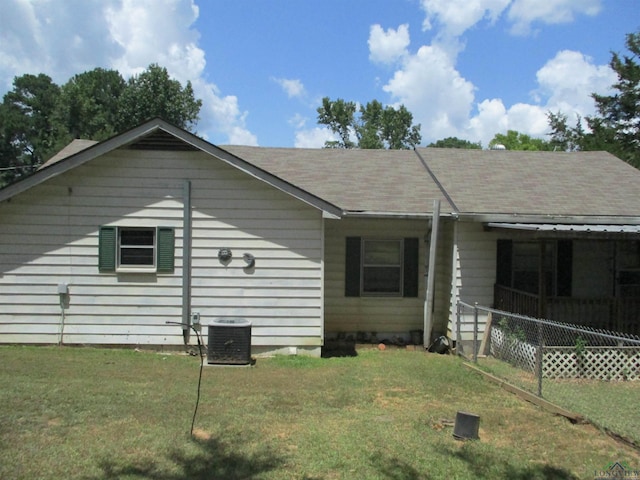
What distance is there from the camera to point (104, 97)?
47250 mm

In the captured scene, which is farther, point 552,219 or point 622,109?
point 622,109

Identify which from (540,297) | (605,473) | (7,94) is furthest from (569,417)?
(7,94)

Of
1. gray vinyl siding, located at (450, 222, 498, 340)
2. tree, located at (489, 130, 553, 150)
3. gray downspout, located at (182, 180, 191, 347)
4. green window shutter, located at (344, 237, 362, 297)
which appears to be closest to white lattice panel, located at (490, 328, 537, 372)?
gray vinyl siding, located at (450, 222, 498, 340)

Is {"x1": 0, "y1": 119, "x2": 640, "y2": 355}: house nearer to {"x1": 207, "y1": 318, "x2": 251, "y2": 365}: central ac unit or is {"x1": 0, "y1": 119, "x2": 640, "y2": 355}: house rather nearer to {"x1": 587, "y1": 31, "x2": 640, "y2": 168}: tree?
{"x1": 207, "y1": 318, "x2": 251, "y2": 365}: central ac unit

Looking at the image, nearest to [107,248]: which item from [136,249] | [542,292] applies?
[136,249]

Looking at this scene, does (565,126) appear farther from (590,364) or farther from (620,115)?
(590,364)

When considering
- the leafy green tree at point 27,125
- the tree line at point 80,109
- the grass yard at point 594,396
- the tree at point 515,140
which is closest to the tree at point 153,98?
the tree line at point 80,109

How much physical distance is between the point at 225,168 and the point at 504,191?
627 centimetres

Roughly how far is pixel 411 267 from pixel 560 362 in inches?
141

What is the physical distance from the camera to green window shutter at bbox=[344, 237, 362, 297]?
11.2 meters

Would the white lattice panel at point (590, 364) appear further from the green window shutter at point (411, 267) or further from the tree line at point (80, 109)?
the tree line at point (80, 109)

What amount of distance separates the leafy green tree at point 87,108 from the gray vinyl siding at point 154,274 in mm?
32013

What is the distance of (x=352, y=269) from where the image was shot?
442 inches

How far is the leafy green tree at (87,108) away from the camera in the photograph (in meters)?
42.2
